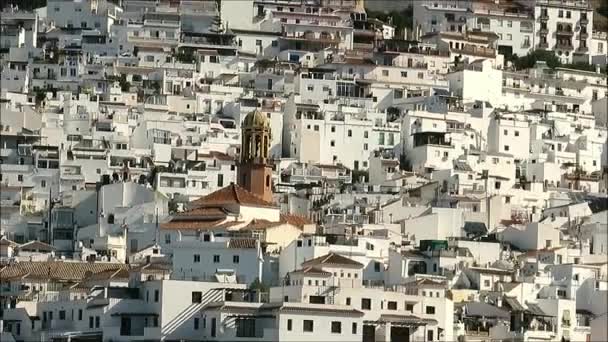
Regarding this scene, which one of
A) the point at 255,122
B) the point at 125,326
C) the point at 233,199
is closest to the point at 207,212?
the point at 233,199

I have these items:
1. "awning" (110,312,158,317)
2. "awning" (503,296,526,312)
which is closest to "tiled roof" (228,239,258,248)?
"awning" (110,312,158,317)

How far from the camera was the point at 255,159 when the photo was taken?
234 feet

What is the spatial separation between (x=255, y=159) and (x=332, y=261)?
11.3m

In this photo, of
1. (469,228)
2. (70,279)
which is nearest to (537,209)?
(469,228)

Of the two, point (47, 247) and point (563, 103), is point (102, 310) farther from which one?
point (563, 103)

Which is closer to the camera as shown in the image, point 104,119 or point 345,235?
point 345,235

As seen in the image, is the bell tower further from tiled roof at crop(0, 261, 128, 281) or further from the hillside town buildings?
tiled roof at crop(0, 261, 128, 281)

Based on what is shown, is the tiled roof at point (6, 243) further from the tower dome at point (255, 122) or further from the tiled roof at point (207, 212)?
the tower dome at point (255, 122)

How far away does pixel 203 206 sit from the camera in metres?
67.6

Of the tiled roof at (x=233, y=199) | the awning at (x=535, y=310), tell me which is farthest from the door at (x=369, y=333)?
the tiled roof at (x=233, y=199)

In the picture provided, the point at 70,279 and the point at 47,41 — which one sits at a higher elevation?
the point at 47,41

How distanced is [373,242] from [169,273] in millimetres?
6492

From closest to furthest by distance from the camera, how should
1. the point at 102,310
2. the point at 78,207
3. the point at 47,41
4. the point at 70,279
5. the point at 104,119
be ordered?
1. the point at 102,310
2. the point at 70,279
3. the point at 78,207
4. the point at 104,119
5. the point at 47,41

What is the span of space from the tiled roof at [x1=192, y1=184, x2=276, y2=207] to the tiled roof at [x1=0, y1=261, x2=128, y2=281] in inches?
120
